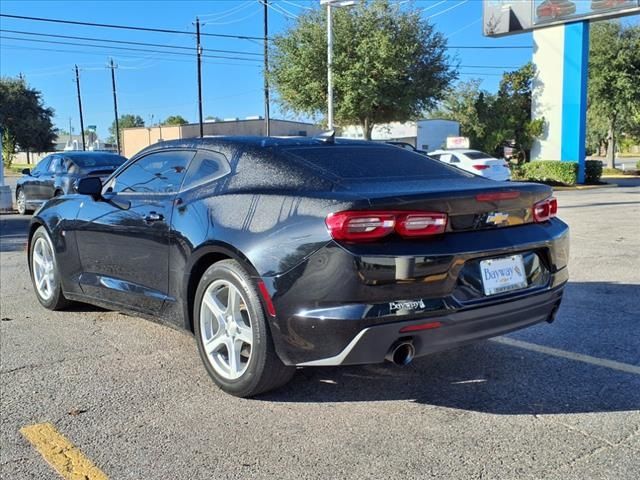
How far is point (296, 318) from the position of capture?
3287 millimetres

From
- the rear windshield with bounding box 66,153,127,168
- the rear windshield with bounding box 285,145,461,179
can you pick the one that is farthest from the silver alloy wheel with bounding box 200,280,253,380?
the rear windshield with bounding box 66,153,127,168

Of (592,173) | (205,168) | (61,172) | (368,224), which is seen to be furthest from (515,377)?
(592,173)

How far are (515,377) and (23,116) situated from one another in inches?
2698

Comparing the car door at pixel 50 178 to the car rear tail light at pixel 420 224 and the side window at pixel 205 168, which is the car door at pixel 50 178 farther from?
the car rear tail light at pixel 420 224

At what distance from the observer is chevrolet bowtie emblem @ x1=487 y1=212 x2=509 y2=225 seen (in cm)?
356

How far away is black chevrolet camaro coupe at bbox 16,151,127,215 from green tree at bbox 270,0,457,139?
15.0 m

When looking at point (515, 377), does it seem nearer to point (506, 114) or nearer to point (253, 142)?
point (253, 142)

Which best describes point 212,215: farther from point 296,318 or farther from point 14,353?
point 14,353

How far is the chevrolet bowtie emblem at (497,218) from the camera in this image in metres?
3.56

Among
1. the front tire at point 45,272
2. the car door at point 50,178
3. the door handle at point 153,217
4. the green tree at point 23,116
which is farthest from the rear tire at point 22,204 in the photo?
the green tree at point 23,116

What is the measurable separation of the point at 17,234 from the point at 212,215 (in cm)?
929

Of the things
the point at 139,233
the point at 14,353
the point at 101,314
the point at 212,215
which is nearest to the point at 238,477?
the point at 212,215

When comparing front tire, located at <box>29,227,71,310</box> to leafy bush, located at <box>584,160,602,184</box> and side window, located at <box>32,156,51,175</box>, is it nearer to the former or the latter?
side window, located at <box>32,156,51,175</box>

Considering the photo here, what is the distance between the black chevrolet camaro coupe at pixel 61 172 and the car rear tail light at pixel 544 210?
10.2 meters
